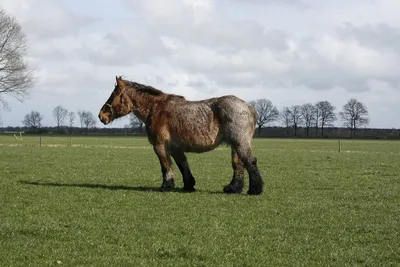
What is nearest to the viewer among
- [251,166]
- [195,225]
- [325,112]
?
[195,225]

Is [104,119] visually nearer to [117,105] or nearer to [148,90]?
[117,105]

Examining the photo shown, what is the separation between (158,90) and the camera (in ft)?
52.6

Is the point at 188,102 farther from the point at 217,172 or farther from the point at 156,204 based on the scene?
the point at 217,172

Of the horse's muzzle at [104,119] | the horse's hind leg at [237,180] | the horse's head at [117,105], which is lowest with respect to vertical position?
the horse's hind leg at [237,180]

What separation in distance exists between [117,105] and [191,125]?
259 centimetres

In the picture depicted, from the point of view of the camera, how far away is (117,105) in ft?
53.0

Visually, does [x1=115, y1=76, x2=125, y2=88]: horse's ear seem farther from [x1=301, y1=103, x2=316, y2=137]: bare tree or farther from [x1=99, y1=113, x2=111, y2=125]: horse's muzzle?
[x1=301, y1=103, x2=316, y2=137]: bare tree

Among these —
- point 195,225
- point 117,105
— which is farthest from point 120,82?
point 195,225

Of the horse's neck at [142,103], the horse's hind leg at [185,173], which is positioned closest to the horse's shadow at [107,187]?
the horse's hind leg at [185,173]

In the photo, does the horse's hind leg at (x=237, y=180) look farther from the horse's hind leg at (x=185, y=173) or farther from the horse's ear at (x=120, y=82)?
the horse's ear at (x=120, y=82)

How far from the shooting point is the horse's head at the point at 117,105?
16094 millimetres

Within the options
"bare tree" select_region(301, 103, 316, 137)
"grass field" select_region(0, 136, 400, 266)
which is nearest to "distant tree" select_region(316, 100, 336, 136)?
"bare tree" select_region(301, 103, 316, 137)

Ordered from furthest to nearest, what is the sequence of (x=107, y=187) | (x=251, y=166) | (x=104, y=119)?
1. (x=107, y=187)
2. (x=104, y=119)
3. (x=251, y=166)

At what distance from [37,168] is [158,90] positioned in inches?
396
